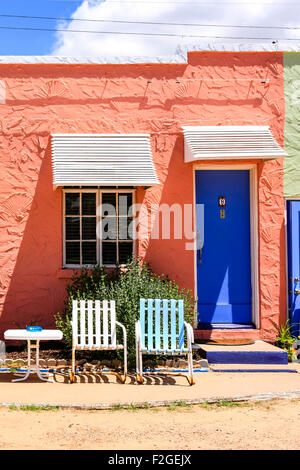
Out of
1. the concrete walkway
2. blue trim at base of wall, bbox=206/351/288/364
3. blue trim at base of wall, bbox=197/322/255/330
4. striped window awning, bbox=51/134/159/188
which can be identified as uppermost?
striped window awning, bbox=51/134/159/188

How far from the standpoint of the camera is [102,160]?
28.0 feet

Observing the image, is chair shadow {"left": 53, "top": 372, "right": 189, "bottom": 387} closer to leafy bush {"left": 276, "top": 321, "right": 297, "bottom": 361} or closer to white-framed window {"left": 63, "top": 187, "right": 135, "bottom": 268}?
white-framed window {"left": 63, "top": 187, "right": 135, "bottom": 268}

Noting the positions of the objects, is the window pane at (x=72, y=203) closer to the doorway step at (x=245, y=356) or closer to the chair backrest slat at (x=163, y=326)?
the chair backrest slat at (x=163, y=326)

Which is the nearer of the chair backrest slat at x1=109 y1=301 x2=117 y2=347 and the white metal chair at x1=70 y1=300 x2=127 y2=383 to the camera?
the white metal chair at x1=70 y1=300 x2=127 y2=383

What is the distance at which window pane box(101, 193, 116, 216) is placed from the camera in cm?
915

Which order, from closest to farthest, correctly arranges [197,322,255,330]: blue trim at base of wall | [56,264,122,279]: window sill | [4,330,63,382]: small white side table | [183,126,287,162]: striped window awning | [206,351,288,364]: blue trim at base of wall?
[4,330,63,382]: small white side table < [206,351,288,364]: blue trim at base of wall < [183,126,287,162]: striped window awning < [56,264,122,279]: window sill < [197,322,255,330]: blue trim at base of wall

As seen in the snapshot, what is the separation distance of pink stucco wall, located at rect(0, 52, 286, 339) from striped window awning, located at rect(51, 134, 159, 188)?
29 cm

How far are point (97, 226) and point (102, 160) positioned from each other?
1121 millimetres

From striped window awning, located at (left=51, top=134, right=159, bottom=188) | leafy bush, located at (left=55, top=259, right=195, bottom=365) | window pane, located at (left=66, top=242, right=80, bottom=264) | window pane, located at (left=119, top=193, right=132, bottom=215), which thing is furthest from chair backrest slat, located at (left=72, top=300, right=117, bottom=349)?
window pane, located at (left=119, top=193, right=132, bottom=215)

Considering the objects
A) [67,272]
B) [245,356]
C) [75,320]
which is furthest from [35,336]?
[245,356]

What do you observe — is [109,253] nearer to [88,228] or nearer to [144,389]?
[88,228]

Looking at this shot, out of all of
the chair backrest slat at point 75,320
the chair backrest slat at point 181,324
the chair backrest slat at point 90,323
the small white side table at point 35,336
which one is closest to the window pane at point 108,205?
the chair backrest slat at point 90,323

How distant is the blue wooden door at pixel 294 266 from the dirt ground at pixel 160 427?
2.92 metres

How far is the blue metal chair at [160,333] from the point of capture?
7.17 metres
